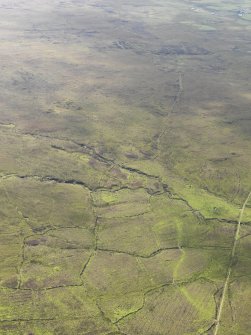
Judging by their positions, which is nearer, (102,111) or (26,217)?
(26,217)

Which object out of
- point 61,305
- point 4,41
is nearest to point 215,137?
point 61,305

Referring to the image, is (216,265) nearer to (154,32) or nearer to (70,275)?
(70,275)

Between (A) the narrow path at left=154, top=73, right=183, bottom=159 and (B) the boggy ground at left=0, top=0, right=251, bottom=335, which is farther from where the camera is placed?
(A) the narrow path at left=154, top=73, right=183, bottom=159

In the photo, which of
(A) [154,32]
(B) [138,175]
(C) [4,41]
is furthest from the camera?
(A) [154,32]

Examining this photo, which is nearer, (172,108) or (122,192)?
(122,192)

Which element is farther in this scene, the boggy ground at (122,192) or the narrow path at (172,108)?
the narrow path at (172,108)

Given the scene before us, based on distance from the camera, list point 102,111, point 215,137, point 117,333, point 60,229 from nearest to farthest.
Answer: point 117,333, point 60,229, point 215,137, point 102,111

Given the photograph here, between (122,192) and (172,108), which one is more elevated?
(122,192)

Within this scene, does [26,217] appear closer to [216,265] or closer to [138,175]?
[138,175]
